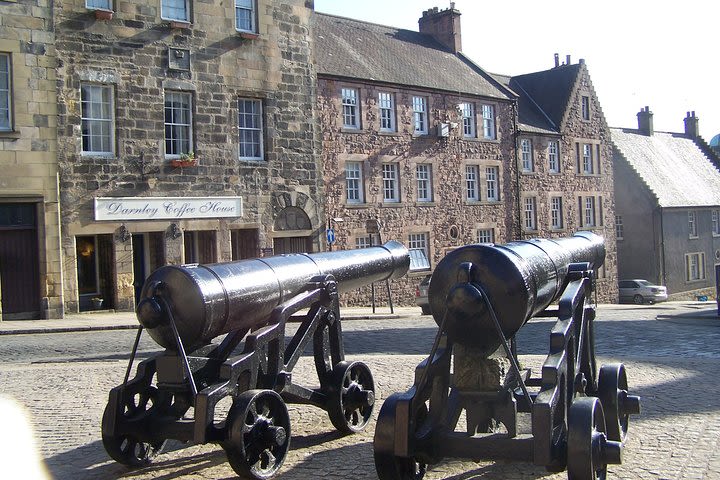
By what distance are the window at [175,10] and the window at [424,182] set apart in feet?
36.1

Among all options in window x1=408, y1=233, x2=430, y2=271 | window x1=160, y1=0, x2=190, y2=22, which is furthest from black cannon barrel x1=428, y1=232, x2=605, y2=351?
window x1=408, y1=233, x2=430, y2=271

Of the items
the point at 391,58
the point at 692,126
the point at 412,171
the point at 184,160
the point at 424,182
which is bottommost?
the point at 424,182

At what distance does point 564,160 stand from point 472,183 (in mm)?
7789

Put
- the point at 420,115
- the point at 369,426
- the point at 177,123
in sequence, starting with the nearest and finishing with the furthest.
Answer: the point at 369,426 → the point at 177,123 → the point at 420,115

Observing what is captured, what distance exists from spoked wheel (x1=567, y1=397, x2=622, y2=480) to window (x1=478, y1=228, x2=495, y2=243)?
93.1ft

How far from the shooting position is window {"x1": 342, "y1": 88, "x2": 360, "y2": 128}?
91.0ft

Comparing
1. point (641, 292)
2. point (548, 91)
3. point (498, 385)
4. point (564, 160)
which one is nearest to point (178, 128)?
point (498, 385)

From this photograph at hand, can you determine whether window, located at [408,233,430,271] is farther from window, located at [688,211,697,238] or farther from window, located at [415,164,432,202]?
window, located at [688,211,697,238]

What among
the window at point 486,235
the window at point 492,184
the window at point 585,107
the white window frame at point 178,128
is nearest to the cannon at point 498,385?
the white window frame at point 178,128

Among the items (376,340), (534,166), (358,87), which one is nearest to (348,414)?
(376,340)

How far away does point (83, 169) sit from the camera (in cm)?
2078

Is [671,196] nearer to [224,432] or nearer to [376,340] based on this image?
[376,340]

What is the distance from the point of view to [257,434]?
5.94m

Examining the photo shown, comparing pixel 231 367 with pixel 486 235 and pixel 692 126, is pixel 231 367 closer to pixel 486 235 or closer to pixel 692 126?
pixel 486 235
